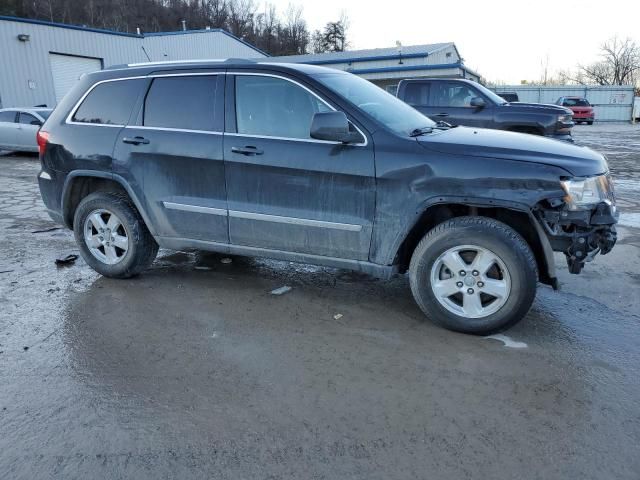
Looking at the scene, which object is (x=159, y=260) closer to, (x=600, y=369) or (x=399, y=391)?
(x=399, y=391)

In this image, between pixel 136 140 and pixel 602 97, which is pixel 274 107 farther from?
pixel 602 97

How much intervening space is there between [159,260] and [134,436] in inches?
126

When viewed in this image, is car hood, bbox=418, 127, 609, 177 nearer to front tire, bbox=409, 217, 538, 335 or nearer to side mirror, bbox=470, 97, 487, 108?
front tire, bbox=409, 217, 538, 335

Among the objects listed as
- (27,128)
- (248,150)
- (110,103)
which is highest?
(110,103)

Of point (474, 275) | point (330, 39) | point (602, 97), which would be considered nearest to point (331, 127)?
point (474, 275)

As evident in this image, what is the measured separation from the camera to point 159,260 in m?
5.67

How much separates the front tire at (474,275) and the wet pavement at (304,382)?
0.18m

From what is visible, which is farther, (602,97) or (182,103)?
(602,97)

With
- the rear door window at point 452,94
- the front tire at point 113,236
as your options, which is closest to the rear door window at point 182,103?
the front tire at point 113,236

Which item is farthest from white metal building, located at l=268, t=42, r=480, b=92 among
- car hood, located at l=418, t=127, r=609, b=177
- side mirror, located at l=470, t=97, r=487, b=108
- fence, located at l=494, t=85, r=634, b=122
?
car hood, located at l=418, t=127, r=609, b=177

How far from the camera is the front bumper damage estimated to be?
3.46 metres

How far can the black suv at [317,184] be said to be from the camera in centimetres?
356

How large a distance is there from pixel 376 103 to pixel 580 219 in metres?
1.86

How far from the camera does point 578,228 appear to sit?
3.57 meters
